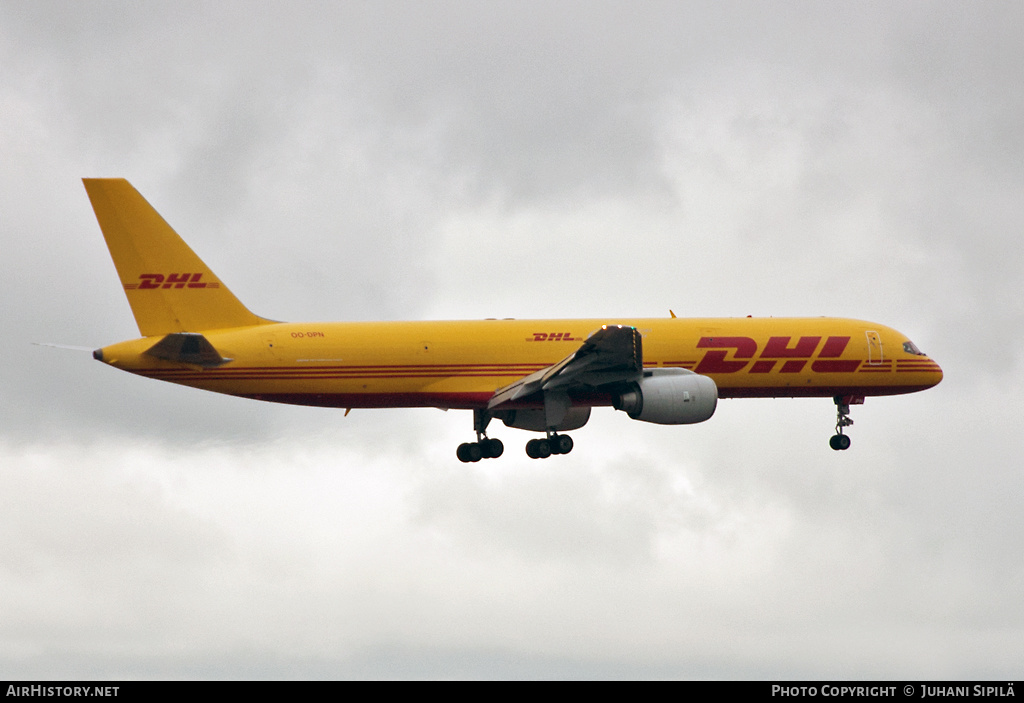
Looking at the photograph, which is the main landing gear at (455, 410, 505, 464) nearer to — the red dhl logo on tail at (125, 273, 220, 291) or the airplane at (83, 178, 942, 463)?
the airplane at (83, 178, 942, 463)

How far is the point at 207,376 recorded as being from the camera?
48.9 metres

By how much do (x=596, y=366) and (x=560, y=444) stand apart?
417cm

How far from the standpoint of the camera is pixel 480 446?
54531 millimetres

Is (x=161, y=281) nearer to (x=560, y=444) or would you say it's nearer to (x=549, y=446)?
(x=549, y=446)

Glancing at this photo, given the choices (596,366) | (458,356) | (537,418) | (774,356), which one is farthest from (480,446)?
(774,356)

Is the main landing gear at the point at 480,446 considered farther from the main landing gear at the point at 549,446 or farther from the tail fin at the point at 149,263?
the tail fin at the point at 149,263

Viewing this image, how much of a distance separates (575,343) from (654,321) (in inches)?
143

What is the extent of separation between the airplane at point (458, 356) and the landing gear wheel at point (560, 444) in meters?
0.05

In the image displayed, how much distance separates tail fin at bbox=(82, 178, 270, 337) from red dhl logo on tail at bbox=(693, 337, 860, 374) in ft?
68.1

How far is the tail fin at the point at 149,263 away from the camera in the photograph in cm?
4903

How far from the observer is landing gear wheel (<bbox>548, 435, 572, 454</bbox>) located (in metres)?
51.7

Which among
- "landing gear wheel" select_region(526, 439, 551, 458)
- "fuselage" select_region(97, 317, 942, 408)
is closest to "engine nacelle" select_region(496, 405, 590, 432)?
"landing gear wheel" select_region(526, 439, 551, 458)
